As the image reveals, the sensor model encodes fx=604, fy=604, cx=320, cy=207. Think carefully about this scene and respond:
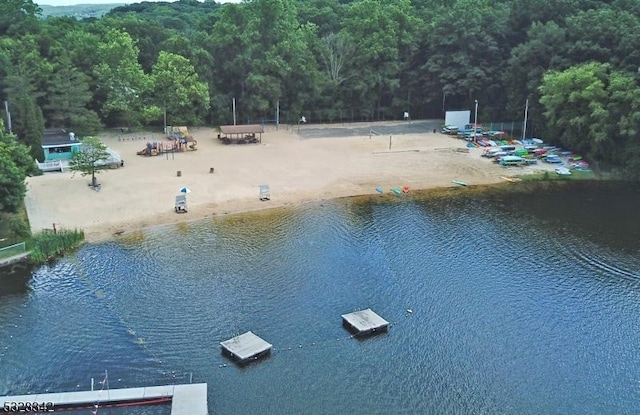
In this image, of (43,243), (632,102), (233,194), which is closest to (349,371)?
(43,243)

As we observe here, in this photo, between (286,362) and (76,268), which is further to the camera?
(76,268)

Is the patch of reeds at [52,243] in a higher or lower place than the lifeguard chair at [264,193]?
lower

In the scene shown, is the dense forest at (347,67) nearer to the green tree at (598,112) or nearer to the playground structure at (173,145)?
the green tree at (598,112)

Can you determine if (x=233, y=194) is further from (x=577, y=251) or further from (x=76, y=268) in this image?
(x=577, y=251)

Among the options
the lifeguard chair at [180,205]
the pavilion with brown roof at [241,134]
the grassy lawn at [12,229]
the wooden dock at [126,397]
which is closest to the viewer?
the wooden dock at [126,397]

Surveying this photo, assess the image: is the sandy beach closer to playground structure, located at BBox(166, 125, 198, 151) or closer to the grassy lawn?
playground structure, located at BBox(166, 125, 198, 151)

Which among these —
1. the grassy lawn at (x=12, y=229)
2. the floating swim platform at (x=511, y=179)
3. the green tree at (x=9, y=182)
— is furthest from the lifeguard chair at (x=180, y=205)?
the floating swim platform at (x=511, y=179)
